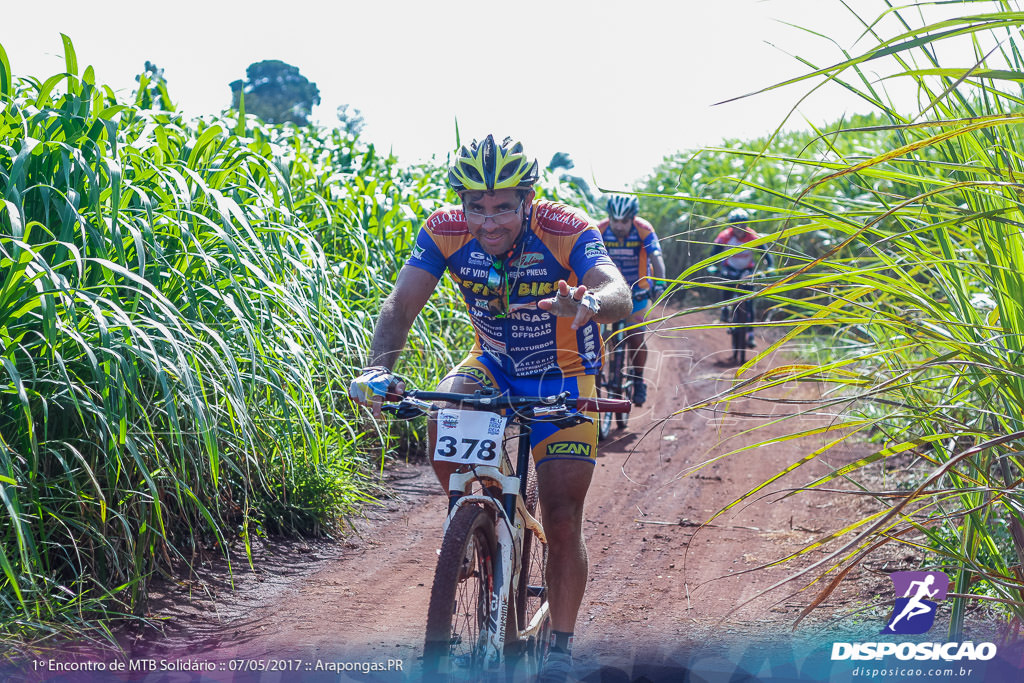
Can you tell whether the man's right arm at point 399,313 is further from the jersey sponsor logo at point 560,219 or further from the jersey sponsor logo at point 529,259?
the jersey sponsor logo at point 560,219

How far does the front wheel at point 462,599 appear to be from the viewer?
258 centimetres

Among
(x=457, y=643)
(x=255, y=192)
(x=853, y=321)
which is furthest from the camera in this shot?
(x=255, y=192)

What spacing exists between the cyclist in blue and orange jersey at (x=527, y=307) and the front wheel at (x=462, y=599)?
0.44m

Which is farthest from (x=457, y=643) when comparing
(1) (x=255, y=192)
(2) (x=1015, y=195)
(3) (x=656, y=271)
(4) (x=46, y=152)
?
(3) (x=656, y=271)

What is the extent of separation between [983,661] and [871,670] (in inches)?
18.5

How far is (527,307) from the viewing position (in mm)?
3447

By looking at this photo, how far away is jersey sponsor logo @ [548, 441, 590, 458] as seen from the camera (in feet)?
10.8

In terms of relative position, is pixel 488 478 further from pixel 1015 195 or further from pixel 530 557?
pixel 1015 195

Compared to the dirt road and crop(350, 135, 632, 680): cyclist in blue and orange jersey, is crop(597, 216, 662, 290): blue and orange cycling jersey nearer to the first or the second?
the dirt road

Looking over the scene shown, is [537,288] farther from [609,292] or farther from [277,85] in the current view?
[277,85]

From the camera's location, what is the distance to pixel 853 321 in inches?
96.0

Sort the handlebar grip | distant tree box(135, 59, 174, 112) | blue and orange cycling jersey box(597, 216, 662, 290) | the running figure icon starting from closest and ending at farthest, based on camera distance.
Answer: the running figure icon
the handlebar grip
distant tree box(135, 59, 174, 112)
blue and orange cycling jersey box(597, 216, 662, 290)

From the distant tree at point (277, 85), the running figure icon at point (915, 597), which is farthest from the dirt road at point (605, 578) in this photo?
the distant tree at point (277, 85)

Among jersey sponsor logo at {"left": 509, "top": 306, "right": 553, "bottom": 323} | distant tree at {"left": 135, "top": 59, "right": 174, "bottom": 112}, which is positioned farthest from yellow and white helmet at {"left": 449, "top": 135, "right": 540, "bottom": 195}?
distant tree at {"left": 135, "top": 59, "right": 174, "bottom": 112}
